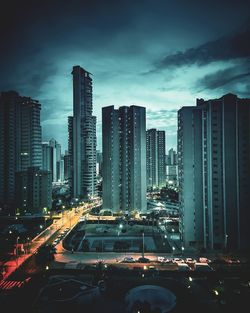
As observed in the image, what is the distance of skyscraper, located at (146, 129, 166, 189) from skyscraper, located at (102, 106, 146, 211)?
41483mm

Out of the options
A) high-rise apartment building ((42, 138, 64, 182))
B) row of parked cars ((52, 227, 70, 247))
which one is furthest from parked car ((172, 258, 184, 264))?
high-rise apartment building ((42, 138, 64, 182))

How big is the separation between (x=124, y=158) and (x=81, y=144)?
A: 18092mm

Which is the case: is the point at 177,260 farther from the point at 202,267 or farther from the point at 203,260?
the point at 202,267

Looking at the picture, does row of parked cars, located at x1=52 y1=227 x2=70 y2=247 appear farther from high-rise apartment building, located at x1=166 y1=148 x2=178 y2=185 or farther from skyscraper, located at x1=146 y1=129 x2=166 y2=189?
high-rise apartment building, located at x1=166 y1=148 x2=178 y2=185

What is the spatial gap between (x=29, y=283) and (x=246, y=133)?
25155mm

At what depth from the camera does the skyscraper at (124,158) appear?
49.8 m

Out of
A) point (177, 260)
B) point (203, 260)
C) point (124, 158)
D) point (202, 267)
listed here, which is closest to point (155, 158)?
point (124, 158)

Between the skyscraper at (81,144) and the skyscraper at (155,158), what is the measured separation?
31149 mm

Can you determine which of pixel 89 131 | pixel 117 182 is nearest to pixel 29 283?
pixel 117 182

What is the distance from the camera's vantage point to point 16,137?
206 ft

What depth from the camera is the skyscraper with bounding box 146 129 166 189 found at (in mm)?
92188

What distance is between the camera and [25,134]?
6372 centimetres

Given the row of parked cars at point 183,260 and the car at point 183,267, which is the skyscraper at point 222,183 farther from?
the car at point 183,267

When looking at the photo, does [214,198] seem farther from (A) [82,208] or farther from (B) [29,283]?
(A) [82,208]
